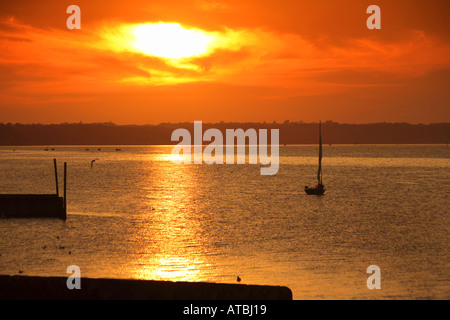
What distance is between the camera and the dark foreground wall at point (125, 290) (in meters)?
18.2

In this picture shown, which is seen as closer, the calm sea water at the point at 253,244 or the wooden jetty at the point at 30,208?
the calm sea water at the point at 253,244

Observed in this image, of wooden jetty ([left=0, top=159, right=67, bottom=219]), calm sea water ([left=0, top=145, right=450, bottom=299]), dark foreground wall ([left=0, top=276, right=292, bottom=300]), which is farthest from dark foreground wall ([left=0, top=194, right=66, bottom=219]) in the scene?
dark foreground wall ([left=0, top=276, right=292, bottom=300])

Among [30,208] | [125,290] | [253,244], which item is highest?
[125,290]

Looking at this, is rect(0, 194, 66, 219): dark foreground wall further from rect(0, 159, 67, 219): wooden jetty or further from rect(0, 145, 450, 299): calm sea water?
rect(0, 145, 450, 299): calm sea water

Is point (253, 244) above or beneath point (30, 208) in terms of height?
beneath

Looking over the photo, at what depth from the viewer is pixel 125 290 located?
734 inches

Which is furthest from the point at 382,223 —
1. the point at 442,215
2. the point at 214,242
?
the point at 214,242

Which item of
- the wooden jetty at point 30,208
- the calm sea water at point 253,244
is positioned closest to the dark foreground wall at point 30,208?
the wooden jetty at point 30,208

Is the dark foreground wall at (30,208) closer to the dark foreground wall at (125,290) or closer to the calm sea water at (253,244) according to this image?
the calm sea water at (253,244)

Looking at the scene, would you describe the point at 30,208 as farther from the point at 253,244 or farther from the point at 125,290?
the point at 125,290

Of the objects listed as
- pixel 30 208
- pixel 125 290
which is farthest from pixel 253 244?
pixel 30 208

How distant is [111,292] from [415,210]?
210 ft

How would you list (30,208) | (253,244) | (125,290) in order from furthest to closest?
(30,208) < (253,244) < (125,290)
